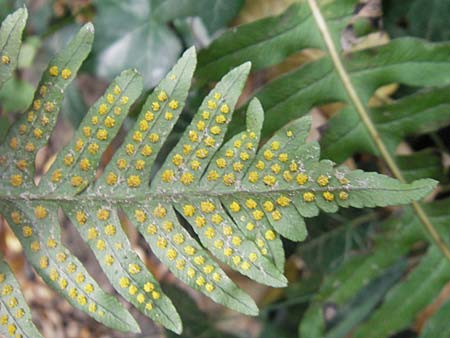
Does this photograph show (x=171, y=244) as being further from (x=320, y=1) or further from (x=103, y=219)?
(x=320, y=1)

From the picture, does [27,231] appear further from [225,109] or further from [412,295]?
[412,295]

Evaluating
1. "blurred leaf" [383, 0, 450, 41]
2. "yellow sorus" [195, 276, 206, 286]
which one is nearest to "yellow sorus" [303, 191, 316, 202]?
"yellow sorus" [195, 276, 206, 286]

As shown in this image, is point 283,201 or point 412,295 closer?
point 283,201

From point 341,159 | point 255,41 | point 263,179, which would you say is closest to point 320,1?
point 255,41

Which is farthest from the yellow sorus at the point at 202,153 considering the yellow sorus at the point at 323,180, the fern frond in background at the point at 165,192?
the yellow sorus at the point at 323,180

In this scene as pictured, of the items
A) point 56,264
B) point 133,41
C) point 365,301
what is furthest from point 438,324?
point 133,41

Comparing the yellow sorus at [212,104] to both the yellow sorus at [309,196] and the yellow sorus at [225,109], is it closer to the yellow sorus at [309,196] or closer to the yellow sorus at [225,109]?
the yellow sorus at [225,109]

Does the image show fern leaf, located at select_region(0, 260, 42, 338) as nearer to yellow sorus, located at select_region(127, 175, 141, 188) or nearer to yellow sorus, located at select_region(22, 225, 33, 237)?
yellow sorus, located at select_region(22, 225, 33, 237)
